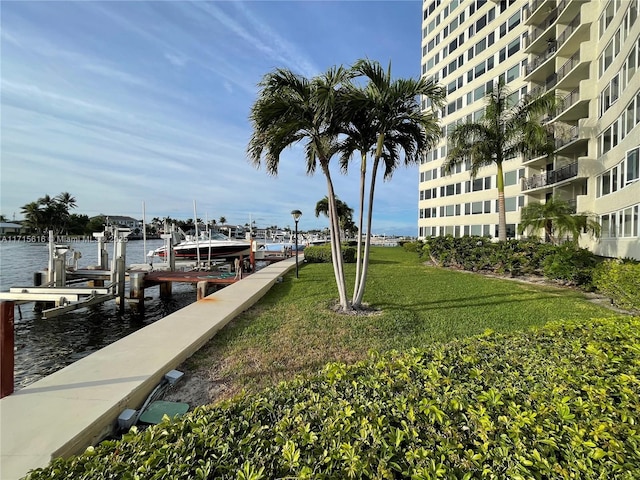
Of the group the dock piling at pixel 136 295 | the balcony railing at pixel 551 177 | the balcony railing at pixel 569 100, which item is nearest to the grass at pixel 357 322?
the dock piling at pixel 136 295

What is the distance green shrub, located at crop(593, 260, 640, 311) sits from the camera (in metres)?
7.66

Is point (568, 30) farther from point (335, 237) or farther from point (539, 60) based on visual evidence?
point (335, 237)

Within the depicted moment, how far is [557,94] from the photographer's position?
20.5 meters

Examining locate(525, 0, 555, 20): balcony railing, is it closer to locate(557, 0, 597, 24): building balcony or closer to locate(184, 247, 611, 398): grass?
locate(557, 0, 597, 24): building balcony

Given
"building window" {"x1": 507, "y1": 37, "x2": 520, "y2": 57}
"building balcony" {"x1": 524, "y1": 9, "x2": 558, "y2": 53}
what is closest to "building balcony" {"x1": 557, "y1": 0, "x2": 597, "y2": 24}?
"building balcony" {"x1": 524, "y1": 9, "x2": 558, "y2": 53}

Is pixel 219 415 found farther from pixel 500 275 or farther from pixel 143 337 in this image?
pixel 500 275

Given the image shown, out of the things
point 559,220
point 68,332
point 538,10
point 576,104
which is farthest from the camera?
point 538,10

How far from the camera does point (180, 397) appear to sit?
161 inches

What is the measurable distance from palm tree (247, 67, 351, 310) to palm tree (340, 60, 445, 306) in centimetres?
43

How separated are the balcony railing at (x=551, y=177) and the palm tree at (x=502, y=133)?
1805mm

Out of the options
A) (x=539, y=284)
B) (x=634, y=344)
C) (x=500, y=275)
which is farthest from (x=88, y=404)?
(x=500, y=275)

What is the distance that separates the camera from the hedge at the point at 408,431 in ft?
4.71

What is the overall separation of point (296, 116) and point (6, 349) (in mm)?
6432

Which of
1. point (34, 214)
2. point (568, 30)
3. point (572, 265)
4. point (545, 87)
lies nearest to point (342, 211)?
point (545, 87)
